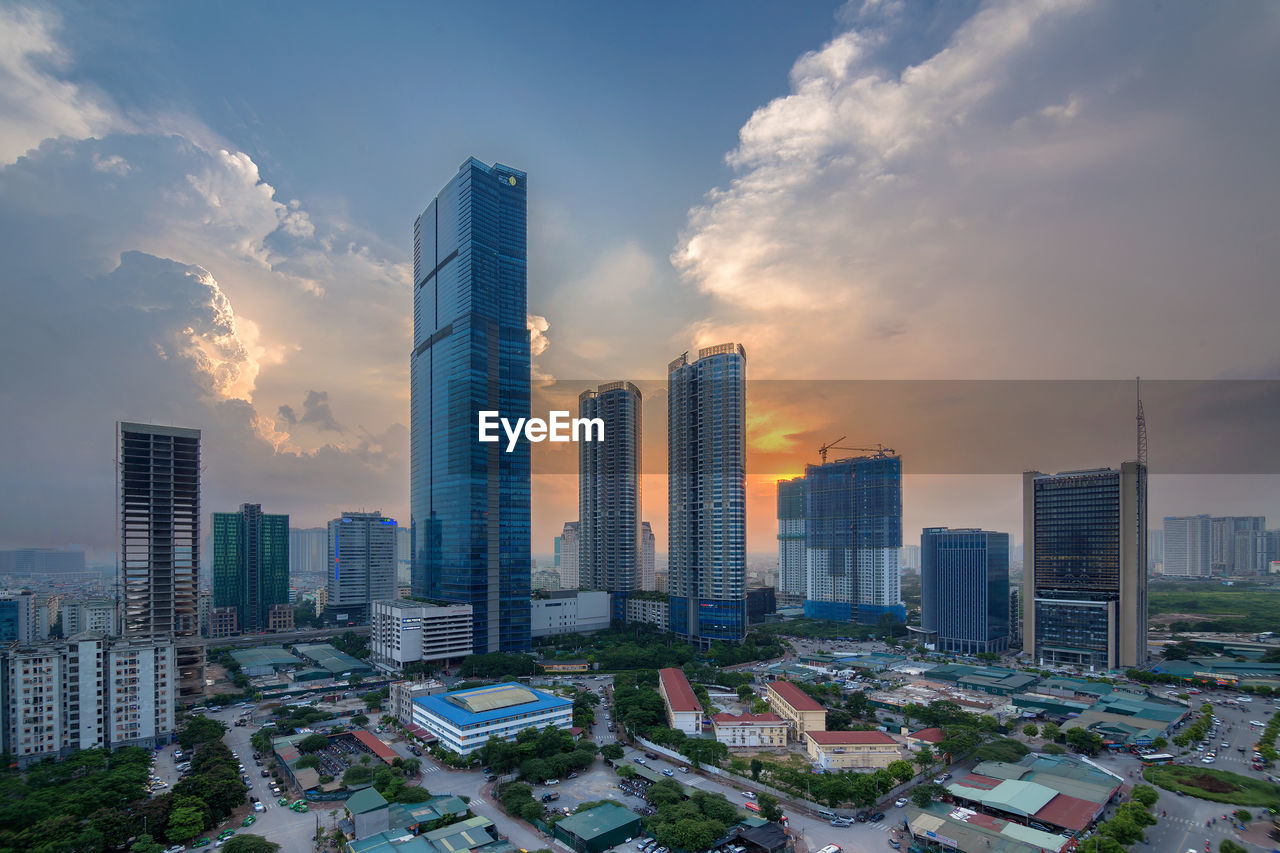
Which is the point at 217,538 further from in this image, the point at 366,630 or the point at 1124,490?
the point at 1124,490

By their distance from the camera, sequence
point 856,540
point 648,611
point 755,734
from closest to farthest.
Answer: point 755,734
point 648,611
point 856,540

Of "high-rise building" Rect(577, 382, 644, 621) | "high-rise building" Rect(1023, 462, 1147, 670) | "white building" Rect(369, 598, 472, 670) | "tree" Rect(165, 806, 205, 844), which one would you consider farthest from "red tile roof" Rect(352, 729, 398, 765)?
"high-rise building" Rect(1023, 462, 1147, 670)

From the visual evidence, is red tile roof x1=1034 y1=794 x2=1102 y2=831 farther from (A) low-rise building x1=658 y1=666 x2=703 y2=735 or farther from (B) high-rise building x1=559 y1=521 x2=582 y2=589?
(B) high-rise building x1=559 y1=521 x2=582 y2=589

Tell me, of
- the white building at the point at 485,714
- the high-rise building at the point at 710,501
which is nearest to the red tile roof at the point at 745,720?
the white building at the point at 485,714

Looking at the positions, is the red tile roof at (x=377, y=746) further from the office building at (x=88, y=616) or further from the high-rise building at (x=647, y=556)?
the high-rise building at (x=647, y=556)

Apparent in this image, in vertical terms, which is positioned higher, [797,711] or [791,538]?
[797,711]

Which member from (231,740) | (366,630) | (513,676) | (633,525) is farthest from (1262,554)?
(231,740)

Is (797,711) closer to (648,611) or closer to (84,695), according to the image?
(648,611)

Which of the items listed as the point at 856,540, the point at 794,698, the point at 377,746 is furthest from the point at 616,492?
the point at 377,746
